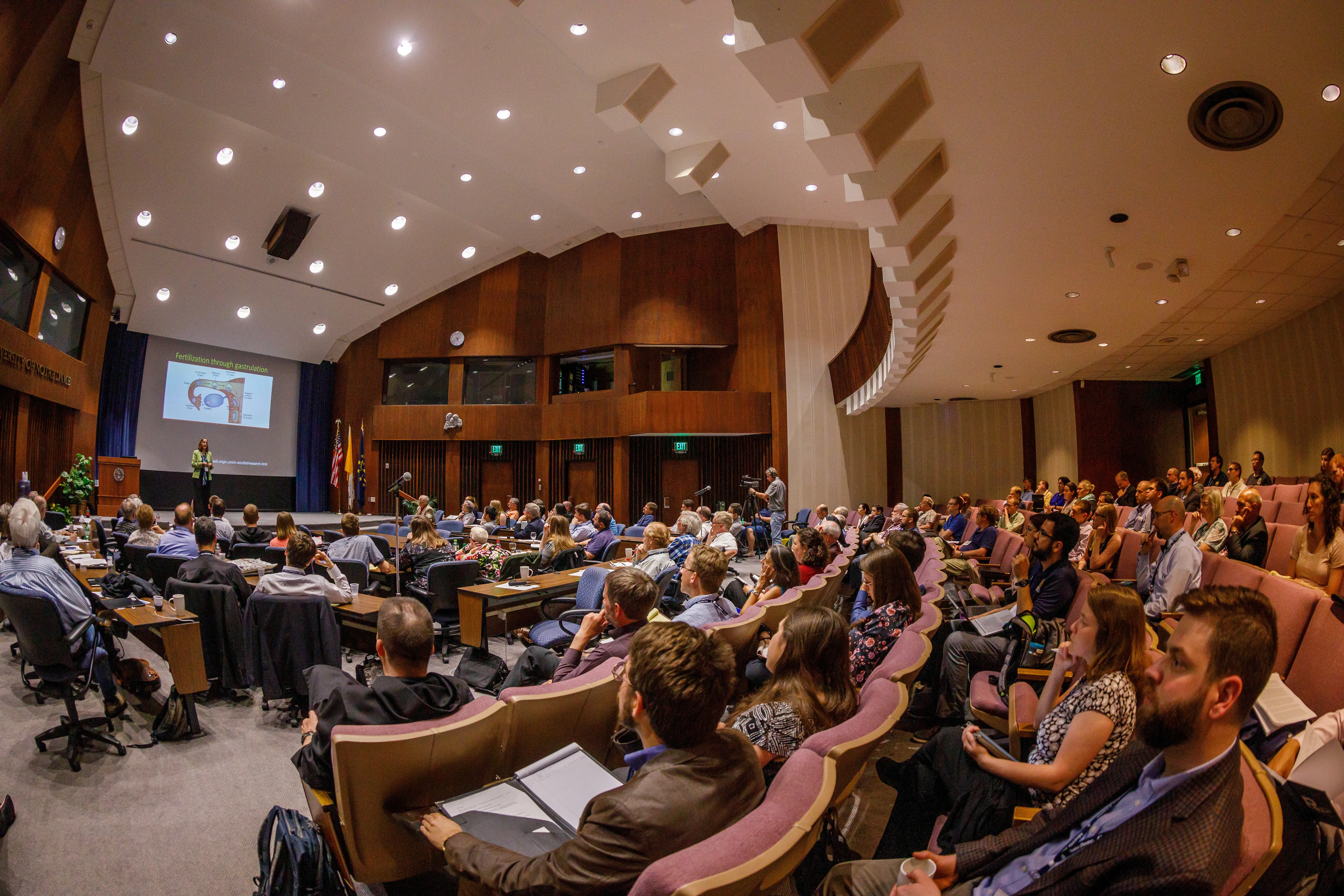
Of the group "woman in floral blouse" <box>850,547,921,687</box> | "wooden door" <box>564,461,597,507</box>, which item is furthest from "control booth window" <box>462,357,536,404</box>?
"woman in floral blouse" <box>850,547,921,687</box>

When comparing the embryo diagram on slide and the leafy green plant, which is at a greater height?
the embryo diagram on slide

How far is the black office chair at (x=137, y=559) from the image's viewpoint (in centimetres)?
544

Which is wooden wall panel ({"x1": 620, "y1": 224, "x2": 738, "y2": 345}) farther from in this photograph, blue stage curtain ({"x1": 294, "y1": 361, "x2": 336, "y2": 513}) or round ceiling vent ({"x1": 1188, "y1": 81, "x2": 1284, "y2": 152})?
round ceiling vent ({"x1": 1188, "y1": 81, "x2": 1284, "y2": 152})

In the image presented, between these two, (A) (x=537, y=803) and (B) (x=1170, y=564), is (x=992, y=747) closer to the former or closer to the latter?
(A) (x=537, y=803)

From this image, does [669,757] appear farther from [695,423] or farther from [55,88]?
[695,423]

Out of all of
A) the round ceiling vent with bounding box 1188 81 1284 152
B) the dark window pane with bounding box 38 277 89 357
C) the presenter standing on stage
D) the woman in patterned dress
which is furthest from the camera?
the presenter standing on stage

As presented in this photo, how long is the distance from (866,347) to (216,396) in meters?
12.9

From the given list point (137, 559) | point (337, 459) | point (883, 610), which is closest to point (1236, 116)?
point (883, 610)

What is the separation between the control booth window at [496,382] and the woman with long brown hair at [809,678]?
46.2ft

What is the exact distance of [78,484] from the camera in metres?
10.2

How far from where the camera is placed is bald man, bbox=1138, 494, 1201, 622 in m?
3.55

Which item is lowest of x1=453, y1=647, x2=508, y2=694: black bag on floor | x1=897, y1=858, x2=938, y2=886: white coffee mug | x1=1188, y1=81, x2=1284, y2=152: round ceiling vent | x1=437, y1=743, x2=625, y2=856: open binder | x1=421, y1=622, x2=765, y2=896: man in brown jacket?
x1=453, y1=647, x2=508, y2=694: black bag on floor

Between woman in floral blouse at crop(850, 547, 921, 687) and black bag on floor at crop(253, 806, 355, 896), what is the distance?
78.3 inches

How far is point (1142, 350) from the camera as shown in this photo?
33.7ft
